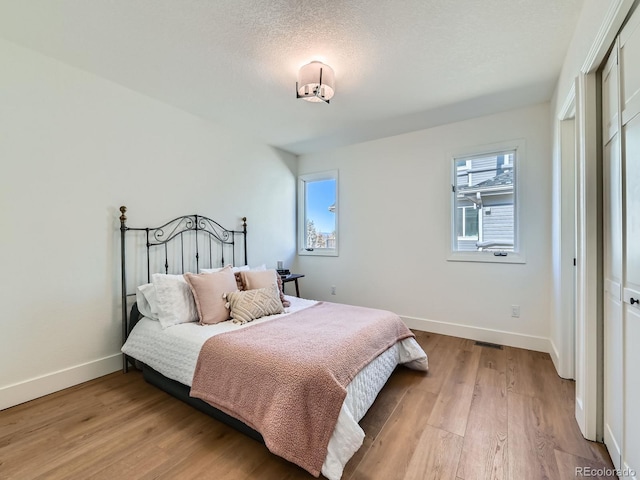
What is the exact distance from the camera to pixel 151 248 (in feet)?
8.99

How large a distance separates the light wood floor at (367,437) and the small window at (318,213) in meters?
2.39

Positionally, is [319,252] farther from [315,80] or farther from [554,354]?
[554,354]

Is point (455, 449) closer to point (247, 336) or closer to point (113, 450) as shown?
point (247, 336)

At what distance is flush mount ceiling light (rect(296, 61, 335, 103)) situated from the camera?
203cm

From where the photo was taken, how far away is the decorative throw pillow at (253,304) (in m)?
2.31

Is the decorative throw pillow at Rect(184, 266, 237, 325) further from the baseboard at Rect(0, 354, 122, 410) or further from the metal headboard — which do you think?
the baseboard at Rect(0, 354, 122, 410)

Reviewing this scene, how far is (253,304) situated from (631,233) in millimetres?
2297

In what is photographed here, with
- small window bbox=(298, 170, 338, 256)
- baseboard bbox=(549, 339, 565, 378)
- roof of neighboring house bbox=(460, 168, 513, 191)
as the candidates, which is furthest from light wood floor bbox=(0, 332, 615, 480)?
small window bbox=(298, 170, 338, 256)

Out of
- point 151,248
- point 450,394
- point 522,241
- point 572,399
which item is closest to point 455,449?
point 450,394

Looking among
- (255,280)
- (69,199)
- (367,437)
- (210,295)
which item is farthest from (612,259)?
(69,199)

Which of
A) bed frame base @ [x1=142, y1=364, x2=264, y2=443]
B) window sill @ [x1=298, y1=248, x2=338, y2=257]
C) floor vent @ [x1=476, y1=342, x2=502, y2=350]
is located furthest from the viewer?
window sill @ [x1=298, y1=248, x2=338, y2=257]

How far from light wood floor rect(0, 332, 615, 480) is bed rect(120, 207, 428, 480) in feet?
0.48

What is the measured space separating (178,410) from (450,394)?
6.43ft

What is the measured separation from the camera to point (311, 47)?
199 centimetres
